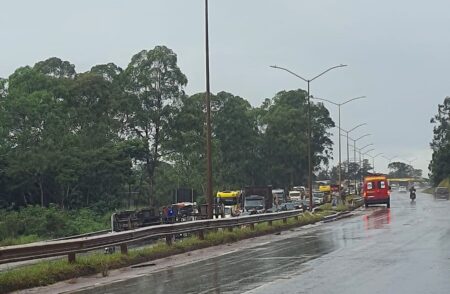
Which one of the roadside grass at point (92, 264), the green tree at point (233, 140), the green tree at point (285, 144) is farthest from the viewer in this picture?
the green tree at point (285, 144)

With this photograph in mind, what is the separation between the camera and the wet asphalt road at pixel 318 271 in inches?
495

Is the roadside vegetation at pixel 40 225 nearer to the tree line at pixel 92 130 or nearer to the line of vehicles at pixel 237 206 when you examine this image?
the tree line at pixel 92 130

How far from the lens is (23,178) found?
60500 millimetres

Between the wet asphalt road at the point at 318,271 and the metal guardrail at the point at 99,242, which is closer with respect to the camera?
the wet asphalt road at the point at 318,271

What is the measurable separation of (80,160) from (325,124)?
2790 inches

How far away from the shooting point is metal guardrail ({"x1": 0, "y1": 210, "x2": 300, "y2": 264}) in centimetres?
1486

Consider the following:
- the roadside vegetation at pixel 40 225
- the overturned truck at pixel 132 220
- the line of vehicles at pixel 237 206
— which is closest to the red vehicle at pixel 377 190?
the line of vehicles at pixel 237 206

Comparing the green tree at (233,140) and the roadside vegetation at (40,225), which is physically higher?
the green tree at (233,140)

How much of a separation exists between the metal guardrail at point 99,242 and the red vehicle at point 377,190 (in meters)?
33.9

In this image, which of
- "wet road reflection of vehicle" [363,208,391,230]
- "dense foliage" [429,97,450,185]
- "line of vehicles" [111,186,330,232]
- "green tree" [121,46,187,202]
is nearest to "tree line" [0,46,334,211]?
"green tree" [121,46,187,202]

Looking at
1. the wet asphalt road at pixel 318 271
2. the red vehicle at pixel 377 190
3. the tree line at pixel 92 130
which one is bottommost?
the wet asphalt road at pixel 318 271

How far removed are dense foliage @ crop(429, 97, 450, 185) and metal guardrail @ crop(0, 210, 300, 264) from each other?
12207cm

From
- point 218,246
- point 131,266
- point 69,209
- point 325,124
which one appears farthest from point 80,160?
point 325,124

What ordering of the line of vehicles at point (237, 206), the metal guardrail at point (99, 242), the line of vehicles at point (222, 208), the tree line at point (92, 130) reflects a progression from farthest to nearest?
the tree line at point (92, 130) < the line of vehicles at point (237, 206) < the line of vehicles at point (222, 208) < the metal guardrail at point (99, 242)
